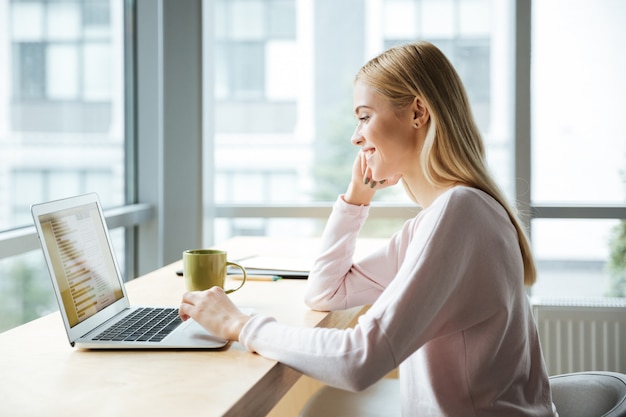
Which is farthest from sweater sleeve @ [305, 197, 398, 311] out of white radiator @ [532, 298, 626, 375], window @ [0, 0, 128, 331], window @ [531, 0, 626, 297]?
window @ [531, 0, 626, 297]

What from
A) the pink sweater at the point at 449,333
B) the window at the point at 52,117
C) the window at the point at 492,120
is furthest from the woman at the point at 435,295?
the window at the point at 492,120

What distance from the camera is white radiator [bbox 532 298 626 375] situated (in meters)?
3.08

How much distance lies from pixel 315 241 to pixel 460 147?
4.69ft

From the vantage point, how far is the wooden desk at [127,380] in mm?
1015

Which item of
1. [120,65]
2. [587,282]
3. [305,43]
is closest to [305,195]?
[305,43]

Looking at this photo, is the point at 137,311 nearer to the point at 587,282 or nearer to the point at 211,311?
the point at 211,311

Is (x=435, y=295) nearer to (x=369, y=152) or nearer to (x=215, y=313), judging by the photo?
(x=215, y=313)

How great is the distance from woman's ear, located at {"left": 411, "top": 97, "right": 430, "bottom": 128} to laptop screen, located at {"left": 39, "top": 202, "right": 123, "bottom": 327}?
654 millimetres

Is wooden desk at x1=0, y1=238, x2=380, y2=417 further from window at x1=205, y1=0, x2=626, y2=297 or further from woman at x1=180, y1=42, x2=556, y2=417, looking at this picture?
window at x1=205, y1=0, x2=626, y2=297

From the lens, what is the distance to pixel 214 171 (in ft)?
11.3

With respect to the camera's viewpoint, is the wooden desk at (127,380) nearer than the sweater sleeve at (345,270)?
Yes

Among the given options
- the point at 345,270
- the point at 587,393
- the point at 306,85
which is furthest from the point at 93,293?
the point at 306,85

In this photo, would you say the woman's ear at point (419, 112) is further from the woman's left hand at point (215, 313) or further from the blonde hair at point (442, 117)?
the woman's left hand at point (215, 313)

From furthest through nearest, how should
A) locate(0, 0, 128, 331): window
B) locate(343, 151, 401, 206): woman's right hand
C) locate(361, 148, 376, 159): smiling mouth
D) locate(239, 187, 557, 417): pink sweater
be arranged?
locate(0, 0, 128, 331): window → locate(343, 151, 401, 206): woman's right hand → locate(361, 148, 376, 159): smiling mouth → locate(239, 187, 557, 417): pink sweater
